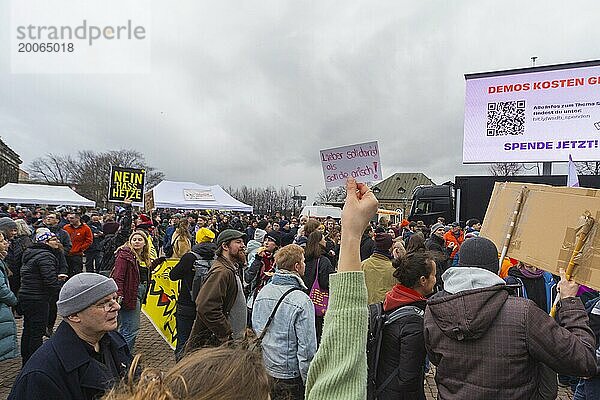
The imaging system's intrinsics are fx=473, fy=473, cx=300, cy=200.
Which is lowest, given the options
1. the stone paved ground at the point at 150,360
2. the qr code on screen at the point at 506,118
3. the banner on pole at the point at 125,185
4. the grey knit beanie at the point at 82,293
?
the stone paved ground at the point at 150,360

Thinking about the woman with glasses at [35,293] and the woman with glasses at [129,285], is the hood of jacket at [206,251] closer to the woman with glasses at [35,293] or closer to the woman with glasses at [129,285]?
the woman with glasses at [129,285]

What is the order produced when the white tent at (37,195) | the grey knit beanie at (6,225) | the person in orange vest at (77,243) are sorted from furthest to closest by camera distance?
1. the white tent at (37,195)
2. the person in orange vest at (77,243)
3. the grey knit beanie at (6,225)

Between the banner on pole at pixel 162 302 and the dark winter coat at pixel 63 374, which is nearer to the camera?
the dark winter coat at pixel 63 374

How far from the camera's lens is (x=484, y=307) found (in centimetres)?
224

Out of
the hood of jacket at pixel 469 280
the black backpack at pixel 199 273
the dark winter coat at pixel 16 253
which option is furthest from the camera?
the dark winter coat at pixel 16 253

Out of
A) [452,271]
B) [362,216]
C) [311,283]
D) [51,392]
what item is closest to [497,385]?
[452,271]

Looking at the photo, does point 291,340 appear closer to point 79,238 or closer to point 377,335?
point 377,335

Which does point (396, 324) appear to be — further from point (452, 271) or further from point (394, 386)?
point (452, 271)

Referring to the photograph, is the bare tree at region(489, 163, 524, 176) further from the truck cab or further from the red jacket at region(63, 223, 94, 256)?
the red jacket at region(63, 223, 94, 256)

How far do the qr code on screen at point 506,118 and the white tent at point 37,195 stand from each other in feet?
65.3

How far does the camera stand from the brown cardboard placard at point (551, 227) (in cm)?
249

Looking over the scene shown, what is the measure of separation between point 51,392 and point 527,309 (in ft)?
7.29

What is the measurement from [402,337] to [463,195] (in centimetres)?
1542

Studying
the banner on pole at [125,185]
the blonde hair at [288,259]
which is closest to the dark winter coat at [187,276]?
the blonde hair at [288,259]
